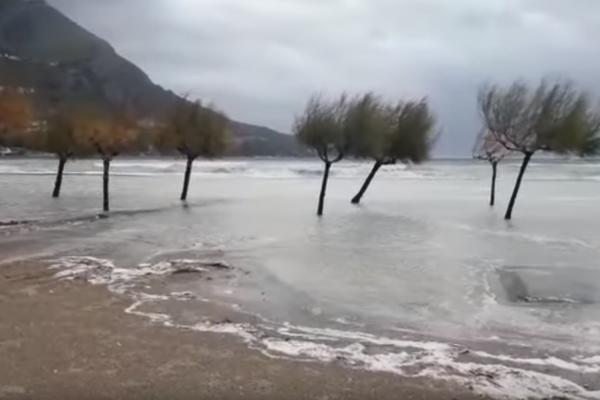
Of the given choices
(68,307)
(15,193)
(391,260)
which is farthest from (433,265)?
(15,193)

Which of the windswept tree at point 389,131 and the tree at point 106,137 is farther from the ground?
the windswept tree at point 389,131

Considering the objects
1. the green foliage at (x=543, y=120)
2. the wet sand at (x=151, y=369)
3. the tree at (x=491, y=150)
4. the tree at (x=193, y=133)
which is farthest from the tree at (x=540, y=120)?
the wet sand at (x=151, y=369)

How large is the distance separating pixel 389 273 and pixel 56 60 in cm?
1479

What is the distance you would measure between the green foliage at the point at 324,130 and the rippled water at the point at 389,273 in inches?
203

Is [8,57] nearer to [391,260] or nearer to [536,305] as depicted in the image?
[391,260]

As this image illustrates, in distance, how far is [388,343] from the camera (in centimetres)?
800

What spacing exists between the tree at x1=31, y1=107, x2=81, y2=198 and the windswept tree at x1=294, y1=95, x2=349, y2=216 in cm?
1225

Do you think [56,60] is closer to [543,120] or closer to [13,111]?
[13,111]

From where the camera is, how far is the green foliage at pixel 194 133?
128 ft

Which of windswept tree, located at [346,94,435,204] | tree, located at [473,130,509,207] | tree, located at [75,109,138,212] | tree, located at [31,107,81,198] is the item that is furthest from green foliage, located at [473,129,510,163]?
tree, located at [31,107,81,198]

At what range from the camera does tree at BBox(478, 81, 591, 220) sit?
96.9 ft

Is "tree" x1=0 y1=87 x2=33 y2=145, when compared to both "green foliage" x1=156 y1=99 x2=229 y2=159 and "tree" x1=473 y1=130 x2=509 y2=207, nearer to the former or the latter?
"green foliage" x1=156 y1=99 x2=229 y2=159

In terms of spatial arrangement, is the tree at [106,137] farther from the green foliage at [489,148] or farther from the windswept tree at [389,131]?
the green foliage at [489,148]

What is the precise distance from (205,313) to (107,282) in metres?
3.19
